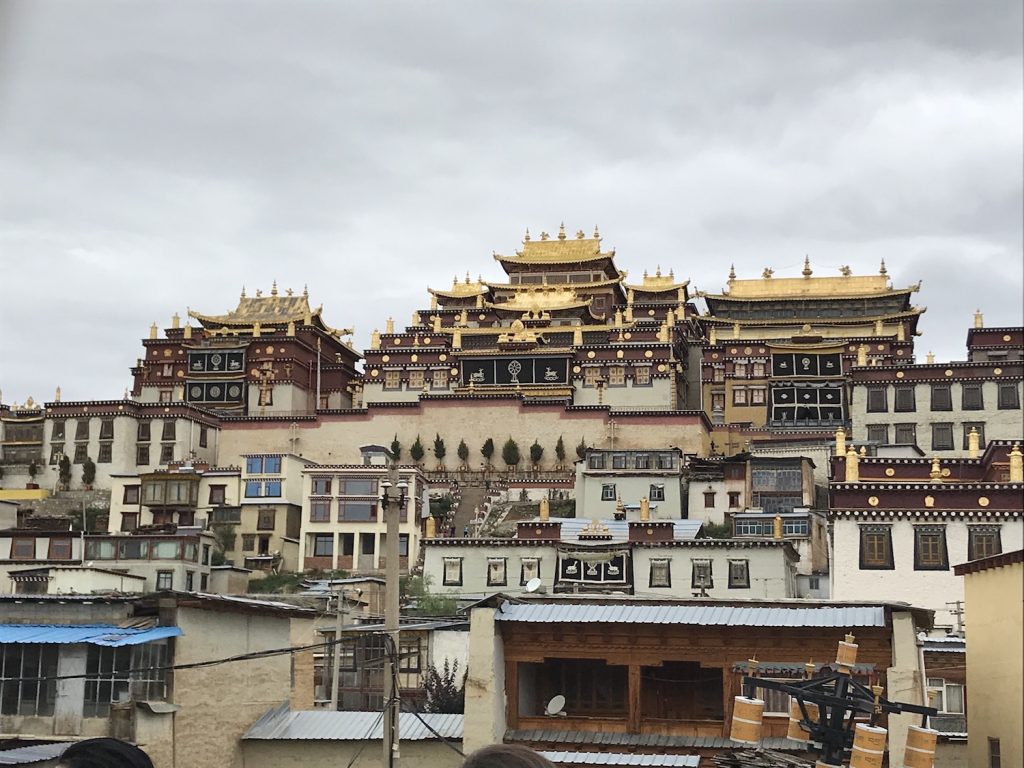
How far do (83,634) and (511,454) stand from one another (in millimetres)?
60254

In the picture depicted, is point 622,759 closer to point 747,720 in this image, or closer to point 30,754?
point 747,720

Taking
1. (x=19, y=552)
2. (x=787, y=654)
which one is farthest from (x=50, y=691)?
(x=19, y=552)

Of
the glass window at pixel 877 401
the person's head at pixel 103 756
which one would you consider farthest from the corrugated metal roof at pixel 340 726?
the glass window at pixel 877 401

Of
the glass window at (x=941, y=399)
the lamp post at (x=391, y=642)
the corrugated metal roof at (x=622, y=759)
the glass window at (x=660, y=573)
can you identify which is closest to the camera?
the lamp post at (x=391, y=642)

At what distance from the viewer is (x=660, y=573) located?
2473 inches

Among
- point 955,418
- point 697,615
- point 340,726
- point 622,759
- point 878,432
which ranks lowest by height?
point 622,759

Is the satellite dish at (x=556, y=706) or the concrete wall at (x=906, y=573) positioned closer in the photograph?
the satellite dish at (x=556, y=706)

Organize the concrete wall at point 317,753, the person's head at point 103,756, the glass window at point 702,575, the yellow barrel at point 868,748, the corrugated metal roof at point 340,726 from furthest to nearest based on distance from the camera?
the glass window at point 702,575 < the corrugated metal roof at point 340,726 < the concrete wall at point 317,753 < the yellow barrel at point 868,748 < the person's head at point 103,756

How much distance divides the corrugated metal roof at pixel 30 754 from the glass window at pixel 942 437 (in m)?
60.8

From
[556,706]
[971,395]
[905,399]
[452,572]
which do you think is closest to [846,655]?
[556,706]

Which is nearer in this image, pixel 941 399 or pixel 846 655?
pixel 846 655

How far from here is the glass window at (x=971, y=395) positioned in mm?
81062

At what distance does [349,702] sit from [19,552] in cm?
2475

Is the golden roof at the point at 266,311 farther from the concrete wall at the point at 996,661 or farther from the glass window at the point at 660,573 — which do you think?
the concrete wall at the point at 996,661
